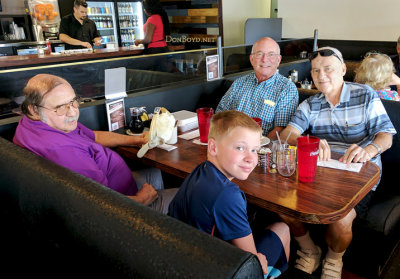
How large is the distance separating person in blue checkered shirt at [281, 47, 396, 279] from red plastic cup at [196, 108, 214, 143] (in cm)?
46

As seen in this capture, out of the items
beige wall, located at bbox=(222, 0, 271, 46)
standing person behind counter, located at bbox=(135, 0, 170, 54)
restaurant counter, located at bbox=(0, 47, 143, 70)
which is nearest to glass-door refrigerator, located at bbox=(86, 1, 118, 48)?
beige wall, located at bbox=(222, 0, 271, 46)

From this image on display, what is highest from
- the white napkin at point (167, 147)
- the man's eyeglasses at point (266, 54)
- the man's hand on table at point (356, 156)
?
the man's eyeglasses at point (266, 54)

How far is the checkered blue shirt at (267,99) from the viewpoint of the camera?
94.0 inches

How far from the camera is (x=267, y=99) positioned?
2.45 m

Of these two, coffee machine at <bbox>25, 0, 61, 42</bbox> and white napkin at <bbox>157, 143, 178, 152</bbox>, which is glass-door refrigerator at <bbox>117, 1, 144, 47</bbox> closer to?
coffee machine at <bbox>25, 0, 61, 42</bbox>

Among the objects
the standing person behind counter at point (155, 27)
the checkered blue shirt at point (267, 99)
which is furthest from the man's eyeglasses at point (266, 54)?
the standing person behind counter at point (155, 27)

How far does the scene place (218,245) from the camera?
0.67m

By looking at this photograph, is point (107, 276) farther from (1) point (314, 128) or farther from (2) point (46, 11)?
(2) point (46, 11)

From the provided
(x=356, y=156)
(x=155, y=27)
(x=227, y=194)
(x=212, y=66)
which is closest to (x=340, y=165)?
(x=356, y=156)

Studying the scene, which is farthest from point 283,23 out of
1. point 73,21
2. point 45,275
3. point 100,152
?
point 45,275

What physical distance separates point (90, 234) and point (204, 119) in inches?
47.7

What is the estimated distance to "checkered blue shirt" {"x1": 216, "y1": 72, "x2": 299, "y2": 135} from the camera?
94.0 inches

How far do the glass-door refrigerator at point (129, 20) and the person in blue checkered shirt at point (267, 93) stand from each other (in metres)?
6.92

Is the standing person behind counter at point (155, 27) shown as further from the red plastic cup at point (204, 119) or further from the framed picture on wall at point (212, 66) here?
the red plastic cup at point (204, 119)
